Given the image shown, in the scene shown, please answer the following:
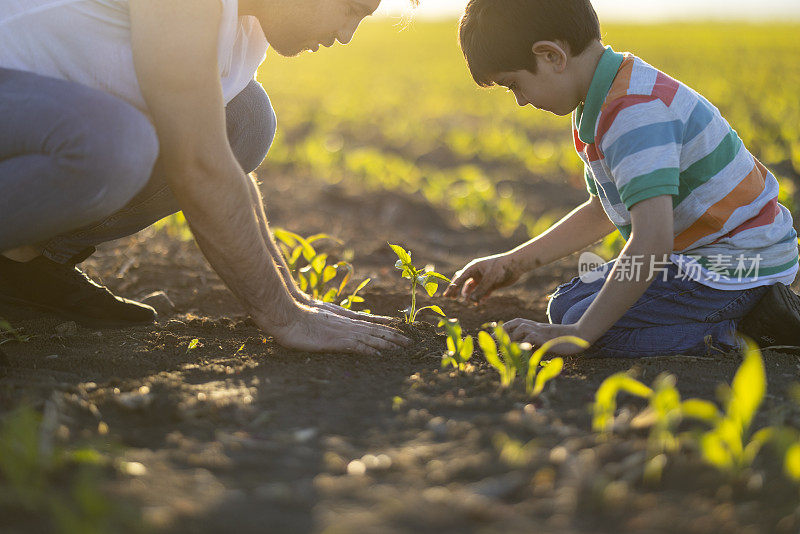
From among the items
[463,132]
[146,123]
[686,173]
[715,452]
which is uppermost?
[463,132]

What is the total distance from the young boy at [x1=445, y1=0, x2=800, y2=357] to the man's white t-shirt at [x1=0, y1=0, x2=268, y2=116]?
0.94 m

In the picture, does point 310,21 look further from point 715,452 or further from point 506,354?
point 715,452

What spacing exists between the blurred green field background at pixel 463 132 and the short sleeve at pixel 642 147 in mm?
1064

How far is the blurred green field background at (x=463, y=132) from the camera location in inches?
238

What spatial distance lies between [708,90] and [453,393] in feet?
38.6

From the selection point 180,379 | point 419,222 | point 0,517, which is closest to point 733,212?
point 180,379

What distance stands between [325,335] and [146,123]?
0.82 m

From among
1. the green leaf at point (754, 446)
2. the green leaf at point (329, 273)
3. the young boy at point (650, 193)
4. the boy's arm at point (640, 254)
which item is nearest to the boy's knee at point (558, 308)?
the young boy at point (650, 193)

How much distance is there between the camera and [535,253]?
2932mm

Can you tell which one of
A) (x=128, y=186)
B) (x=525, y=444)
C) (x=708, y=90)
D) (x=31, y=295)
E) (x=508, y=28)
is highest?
(x=708, y=90)

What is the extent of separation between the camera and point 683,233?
2600 mm

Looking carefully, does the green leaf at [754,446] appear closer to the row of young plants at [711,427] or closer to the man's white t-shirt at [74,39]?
the row of young plants at [711,427]

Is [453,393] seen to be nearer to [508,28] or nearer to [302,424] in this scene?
[302,424]

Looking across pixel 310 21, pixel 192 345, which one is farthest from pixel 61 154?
pixel 310 21
